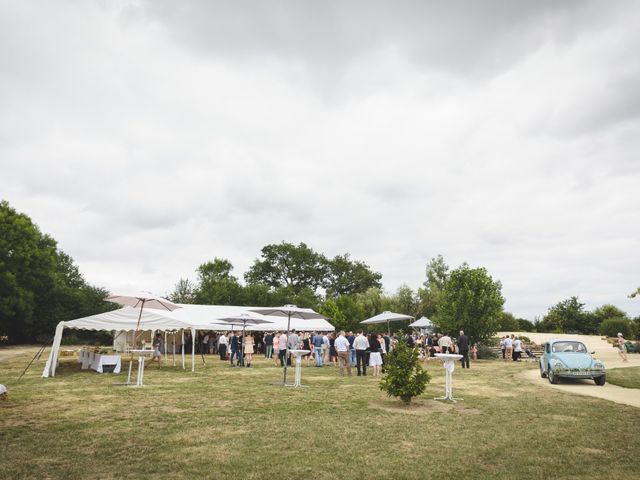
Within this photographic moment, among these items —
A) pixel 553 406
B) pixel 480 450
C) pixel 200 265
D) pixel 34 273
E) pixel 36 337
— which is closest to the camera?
pixel 480 450

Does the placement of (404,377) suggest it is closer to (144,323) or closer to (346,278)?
(144,323)

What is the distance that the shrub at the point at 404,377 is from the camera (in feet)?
31.6

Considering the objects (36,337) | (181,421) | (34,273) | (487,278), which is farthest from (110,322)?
(36,337)

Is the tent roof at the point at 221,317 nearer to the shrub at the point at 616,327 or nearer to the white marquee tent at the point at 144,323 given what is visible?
the white marquee tent at the point at 144,323

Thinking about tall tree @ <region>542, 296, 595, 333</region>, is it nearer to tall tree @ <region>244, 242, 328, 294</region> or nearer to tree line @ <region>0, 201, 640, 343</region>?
tree line @ <region>0, 201, 640, 343</region>

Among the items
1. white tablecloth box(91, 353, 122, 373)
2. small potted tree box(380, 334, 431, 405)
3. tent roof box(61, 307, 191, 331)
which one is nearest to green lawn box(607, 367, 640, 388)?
small potted tree box(380, 334, 431, 405)

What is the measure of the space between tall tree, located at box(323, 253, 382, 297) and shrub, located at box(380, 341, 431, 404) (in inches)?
2466

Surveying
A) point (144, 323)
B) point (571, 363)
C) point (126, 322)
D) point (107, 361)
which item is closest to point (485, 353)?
point (571, 363)

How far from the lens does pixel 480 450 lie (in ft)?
20.2

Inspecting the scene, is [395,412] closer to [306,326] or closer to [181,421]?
[181,421]

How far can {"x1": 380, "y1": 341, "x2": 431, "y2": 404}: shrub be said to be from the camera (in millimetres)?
9641

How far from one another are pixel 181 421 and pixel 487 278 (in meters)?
23.5

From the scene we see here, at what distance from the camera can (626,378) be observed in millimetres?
15430

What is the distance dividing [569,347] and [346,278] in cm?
5794
